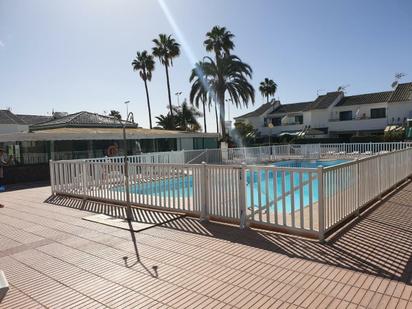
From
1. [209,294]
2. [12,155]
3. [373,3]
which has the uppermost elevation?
[373,3]

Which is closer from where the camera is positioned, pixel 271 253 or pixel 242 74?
pixel 271 253

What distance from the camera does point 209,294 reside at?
346cm

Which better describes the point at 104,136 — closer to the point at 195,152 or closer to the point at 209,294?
the point at 195,152

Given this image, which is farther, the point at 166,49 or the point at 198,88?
the point at 166,49

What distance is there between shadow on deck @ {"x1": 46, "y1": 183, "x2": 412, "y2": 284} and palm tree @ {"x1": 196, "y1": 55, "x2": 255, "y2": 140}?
20.4m

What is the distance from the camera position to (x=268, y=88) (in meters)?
53.2

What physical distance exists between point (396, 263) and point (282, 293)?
1.61 m

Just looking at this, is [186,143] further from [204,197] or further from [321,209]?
[321,209]

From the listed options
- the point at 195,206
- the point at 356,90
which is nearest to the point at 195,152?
the point at 195,206

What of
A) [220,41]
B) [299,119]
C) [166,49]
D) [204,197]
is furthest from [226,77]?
[204,197]

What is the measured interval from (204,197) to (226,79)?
21.6m

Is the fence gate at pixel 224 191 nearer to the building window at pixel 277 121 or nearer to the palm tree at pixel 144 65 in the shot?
the palm tree at pixel 144 65

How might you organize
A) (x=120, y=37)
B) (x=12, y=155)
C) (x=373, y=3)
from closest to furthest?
(x=373, y=3) → (x=120, y=37) → (x=12, y=155)

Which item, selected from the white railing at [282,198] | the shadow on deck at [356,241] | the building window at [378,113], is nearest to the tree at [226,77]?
the building window at [378,113]
